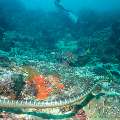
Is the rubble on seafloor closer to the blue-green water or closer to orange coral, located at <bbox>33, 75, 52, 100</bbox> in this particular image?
the blue-green water

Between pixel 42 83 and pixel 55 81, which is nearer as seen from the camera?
pixel 42 83

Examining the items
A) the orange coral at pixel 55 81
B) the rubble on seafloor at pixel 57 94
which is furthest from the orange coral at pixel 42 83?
the rubble on seafloor at pixel 57 94

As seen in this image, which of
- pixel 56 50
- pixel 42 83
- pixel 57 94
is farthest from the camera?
pixel 56 50

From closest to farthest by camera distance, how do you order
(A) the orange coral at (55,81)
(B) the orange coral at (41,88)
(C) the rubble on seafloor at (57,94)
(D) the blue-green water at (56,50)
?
1. (C) the rubble on seafloor at (57,94)
2. (B) the orange coral at (41,88)
3. (D) the blue-green water at (56,50)
4. (A) the orange coral at (55,81)

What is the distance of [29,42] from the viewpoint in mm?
24531

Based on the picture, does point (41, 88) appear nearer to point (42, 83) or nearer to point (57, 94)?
point (42, 83)

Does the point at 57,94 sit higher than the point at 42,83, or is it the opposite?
the point at 42,83

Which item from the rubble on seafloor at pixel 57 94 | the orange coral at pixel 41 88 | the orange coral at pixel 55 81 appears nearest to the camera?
the rubble on seafloor at pixel 57 94

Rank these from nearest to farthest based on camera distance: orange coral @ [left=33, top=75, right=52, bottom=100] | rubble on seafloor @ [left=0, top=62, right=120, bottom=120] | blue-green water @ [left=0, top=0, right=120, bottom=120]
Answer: rubble on seafloor @ [left=0, top=62, right=120, bottom=120] < orange coral @ [left=33, top=75, right=52, bottom=100] < blue-green water @ [left=0, top=0, right=120, bottom=120]

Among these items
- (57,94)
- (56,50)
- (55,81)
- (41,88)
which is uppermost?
(56,50)

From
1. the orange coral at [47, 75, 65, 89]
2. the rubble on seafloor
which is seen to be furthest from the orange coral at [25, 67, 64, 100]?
the rubble on seafloor

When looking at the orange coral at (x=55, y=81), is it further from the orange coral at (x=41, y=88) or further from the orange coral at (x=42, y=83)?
the orange coral at (x=41, y=88)

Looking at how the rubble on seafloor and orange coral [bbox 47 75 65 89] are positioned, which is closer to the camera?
the rubble on seafloor

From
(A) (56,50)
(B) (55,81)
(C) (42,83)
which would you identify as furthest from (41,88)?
(A) (56,50)
